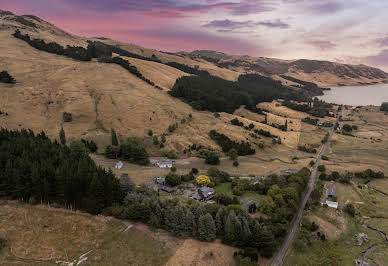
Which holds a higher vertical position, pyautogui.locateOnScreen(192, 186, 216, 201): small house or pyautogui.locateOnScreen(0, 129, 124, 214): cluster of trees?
pyautogui.locateOnScreen(0, 129, 124, 214): cluster of trees

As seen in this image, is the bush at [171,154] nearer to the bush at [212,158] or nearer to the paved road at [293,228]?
the bush at [212,158]

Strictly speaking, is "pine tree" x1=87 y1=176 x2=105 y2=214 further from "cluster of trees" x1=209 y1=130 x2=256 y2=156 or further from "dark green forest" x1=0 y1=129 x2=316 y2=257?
"cluster of trees" x1=209 y1=130 x2=256 y2=156

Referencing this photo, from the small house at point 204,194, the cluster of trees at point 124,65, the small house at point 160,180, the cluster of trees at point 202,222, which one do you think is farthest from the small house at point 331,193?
the cluster of trees at point 124,65

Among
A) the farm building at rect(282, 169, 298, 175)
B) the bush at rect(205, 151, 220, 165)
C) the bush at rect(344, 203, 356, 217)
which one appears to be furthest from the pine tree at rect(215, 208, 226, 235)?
the bush at rect(205, 151, 220, 165)

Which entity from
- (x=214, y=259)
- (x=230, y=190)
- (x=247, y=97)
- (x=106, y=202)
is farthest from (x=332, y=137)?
(x=106, y=202)

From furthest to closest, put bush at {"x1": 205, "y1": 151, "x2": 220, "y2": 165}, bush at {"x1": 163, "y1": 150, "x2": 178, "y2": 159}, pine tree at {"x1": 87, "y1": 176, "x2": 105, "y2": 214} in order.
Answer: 1. bush at {"x1": 163, "y1": 150, "x2": 178, "y2": 159}
2. bush at {"x1": 205, "y1": 151, "x2": 220, "y2": 165}
3. pine tree at {"x1": 87, "y1": 176, "x2": 105, "y2": 214}

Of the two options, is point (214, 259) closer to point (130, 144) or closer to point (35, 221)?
point (35, 221)
